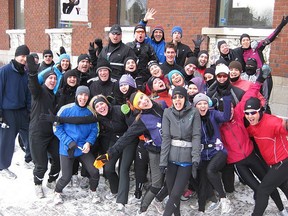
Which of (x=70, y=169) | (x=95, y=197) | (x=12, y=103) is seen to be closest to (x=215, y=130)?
(x=95, y=197)

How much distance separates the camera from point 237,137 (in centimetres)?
397

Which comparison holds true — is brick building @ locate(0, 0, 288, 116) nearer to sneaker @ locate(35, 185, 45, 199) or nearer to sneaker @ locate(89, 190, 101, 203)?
sneaker @ locate(89, 190, 101, 203)

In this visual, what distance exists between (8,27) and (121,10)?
6.45 metres

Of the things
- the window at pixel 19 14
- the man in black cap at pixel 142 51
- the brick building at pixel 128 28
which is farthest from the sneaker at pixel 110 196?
the window at pixel 19 14

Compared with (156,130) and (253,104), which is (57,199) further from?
(253,104)

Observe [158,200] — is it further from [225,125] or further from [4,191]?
[4,191]

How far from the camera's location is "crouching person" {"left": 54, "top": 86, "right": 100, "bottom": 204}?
425cm

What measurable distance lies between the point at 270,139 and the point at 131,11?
23.8 ft

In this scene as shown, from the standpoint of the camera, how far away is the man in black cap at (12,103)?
4.81 meters

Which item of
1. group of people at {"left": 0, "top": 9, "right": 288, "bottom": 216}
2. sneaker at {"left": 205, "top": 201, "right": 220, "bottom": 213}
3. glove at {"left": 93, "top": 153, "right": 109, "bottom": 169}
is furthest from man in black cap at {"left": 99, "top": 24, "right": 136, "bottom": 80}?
sneaker at {"left": 205, "top": 201, "right": 220, "bottom": 213}

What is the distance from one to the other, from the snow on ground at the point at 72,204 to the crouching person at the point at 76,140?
0.14m

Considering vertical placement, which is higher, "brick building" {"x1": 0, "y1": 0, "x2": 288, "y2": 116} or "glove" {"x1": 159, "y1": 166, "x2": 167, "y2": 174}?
"brick building" {"x1": 0, "y1": 0, "x2": 288, "y2": 116}

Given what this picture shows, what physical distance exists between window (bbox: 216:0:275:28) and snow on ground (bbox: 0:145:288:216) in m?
4.05

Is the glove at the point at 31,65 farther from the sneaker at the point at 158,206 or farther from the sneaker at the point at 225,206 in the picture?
Result: the sneaker at the point at 225,206
